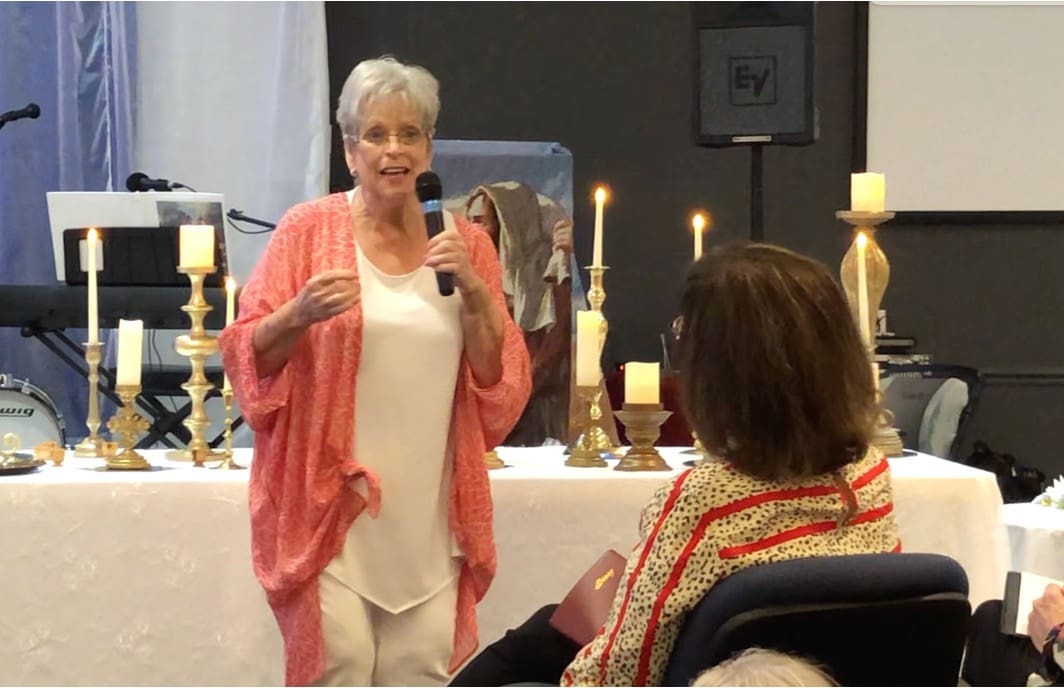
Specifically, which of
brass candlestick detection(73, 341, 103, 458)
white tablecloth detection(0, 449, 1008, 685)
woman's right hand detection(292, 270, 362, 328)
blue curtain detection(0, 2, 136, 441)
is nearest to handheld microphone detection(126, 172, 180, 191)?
blue curtain detection(0, 2, 136, 441)

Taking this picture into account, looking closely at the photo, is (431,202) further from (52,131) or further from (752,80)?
(52,131)

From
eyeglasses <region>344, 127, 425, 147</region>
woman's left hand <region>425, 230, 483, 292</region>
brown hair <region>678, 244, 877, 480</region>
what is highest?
eyeglasses <region>344, 127, 425, 147</region>

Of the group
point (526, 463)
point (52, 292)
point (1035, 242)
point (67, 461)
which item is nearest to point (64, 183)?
point (52, 292)

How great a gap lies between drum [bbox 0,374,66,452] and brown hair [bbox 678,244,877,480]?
8.33 feet

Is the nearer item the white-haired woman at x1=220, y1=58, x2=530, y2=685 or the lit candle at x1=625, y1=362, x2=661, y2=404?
the white-haired woman at x1=220, y1=58, x2=530, y2=685

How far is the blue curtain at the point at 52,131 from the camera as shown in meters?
4.78

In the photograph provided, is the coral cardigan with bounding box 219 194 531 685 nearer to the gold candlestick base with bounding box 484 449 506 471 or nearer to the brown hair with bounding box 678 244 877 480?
the gold candlestick base with bounding box 484 449 506 471

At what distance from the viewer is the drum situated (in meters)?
3.35

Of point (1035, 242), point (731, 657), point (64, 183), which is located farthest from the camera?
point (1035, 242)

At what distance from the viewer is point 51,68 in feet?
15.9

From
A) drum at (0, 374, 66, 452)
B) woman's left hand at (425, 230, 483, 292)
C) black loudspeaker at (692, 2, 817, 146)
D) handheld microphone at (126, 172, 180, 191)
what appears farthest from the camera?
handheld microphone at (126, 172, 180, 191)

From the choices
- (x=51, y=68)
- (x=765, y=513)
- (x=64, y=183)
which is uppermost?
(x=51, y=68)

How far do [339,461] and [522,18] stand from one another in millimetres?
3660

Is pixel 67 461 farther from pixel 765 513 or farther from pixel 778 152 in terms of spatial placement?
pixel 778 152
